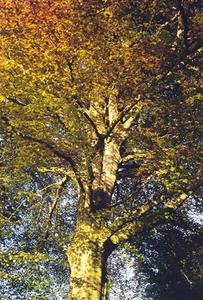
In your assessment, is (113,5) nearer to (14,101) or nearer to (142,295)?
(14,101)

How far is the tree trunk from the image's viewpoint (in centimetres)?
1159

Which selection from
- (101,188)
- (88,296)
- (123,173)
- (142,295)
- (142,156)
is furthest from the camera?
(142,295)

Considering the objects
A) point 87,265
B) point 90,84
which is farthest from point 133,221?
point 90,84

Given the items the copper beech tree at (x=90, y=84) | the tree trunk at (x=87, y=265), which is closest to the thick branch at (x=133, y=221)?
the copper beech tree at (x=90, y=84)

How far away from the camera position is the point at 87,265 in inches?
470

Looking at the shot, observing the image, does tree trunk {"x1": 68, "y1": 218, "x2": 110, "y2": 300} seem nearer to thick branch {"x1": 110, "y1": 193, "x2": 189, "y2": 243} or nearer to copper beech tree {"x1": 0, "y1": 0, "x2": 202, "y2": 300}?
copper beech tree {"x1": 0, "y1": 0, "x2": 202, "y2": 300}

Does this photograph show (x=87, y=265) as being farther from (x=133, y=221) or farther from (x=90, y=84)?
(x=90, y=84)

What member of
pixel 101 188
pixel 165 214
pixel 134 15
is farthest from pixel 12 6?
pixel 165 214

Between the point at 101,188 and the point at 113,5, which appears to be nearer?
the point at 113,5

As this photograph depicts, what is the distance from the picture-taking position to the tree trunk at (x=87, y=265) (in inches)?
456

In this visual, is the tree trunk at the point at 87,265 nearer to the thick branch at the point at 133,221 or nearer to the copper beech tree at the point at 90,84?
the copper beech tree at the point at 90,84

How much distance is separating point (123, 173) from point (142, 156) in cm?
184

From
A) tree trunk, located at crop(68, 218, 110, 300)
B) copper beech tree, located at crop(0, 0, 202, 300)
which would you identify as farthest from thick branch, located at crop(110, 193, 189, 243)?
tree trunk, located at crop(68, 218, 110, 300)

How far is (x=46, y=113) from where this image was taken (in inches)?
468
